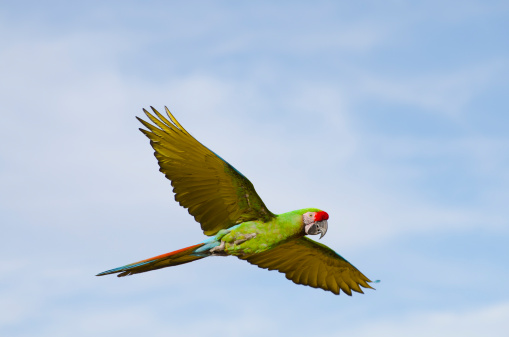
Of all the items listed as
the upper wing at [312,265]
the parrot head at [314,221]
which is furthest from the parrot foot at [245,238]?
the upper wing at [312,265]

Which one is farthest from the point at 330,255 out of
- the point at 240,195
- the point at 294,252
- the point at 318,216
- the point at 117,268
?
the point at 117,268

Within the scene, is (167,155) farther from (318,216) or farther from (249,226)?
(318,216)

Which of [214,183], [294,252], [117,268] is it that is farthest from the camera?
[294,252]

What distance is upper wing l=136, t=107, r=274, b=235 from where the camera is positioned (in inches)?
317

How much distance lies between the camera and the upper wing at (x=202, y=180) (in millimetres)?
8055

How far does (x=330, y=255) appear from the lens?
955cm

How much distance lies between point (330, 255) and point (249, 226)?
1892 mm

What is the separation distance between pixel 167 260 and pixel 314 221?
198 centimetres

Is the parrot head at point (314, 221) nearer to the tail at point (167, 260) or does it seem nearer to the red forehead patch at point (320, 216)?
the red forehead patch at point (320, 216)

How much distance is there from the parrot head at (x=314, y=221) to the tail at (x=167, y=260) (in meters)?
1.31

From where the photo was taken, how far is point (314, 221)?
836 cm

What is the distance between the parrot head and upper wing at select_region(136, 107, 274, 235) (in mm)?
496

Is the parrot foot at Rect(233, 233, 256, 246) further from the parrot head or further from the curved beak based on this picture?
the curved beak

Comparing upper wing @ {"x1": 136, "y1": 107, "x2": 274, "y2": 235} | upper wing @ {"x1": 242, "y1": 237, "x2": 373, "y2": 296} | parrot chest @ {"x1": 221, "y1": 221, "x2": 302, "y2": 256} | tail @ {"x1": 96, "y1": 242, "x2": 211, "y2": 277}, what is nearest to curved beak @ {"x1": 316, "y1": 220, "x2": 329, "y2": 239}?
parrot chest @ {"x1": 221, "y1": 221, "x2": 302, "y2": 256}
